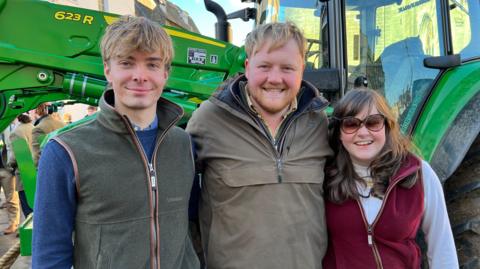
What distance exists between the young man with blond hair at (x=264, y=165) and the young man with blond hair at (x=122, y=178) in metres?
0.20

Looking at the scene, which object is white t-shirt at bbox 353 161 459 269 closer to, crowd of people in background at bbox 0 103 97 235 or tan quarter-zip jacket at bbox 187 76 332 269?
tan quarter-zip jacket at bbox 187 76 332 269

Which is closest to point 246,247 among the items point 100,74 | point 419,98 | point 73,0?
point 419,98

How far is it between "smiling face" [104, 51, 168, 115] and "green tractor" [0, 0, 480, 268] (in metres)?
1.39

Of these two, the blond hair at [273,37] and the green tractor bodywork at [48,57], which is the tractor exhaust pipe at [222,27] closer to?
the green tractor bodywork at [48,57]

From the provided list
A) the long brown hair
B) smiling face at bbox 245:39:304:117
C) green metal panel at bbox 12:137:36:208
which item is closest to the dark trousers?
green metal panel at bbox 12:137:36:208

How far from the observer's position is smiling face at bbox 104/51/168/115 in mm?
1371

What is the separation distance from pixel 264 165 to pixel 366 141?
0.44 m

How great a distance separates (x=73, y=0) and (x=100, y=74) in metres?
13.0

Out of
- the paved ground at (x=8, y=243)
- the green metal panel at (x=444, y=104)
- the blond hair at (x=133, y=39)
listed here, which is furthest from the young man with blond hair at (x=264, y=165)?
the paved ground at (x=8, y=243)

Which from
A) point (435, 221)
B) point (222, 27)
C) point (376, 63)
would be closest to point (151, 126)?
point (435, 221)

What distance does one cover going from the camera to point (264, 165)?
162 centimetres

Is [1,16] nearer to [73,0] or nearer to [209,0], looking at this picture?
[209,0]

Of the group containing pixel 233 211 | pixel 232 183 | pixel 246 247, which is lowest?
pixel 246 247

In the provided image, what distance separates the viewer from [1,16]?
2.82 m
